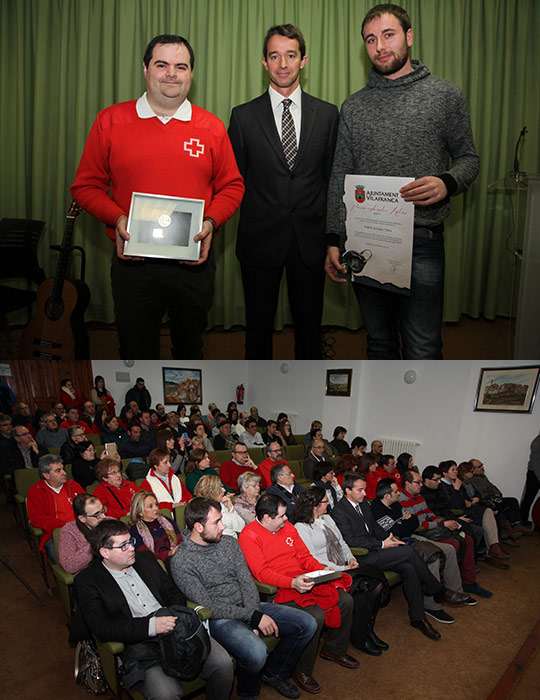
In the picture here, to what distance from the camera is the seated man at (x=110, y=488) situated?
355cm

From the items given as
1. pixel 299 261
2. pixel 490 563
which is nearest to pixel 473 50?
pixel 299 261

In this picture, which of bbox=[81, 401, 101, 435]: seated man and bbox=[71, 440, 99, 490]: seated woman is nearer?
bbox=[81, 401, 101, 435]: seated man

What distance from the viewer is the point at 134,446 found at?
3.78 m

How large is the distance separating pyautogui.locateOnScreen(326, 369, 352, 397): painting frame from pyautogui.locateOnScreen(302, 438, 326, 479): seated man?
0.67m

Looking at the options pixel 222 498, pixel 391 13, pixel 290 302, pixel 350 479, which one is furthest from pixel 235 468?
pixel 391 13

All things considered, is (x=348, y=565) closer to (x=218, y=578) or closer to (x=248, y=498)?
(x=248, y=498)

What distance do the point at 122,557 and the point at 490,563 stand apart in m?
3.51

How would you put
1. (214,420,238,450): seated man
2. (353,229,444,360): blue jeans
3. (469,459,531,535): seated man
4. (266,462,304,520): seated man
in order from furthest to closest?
(469,459,531,535): seated man, (214,420,238,450): seated man, (266,462,304,520): seated man, (353,229,444,360): blue jeans

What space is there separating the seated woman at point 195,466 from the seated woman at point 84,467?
26.5 inches

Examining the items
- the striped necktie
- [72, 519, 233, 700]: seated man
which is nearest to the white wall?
[72, 519, 233, 700]: seated man

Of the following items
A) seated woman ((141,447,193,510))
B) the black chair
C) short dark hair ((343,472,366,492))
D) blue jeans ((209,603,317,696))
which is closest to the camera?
the black chair

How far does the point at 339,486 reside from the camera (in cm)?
442

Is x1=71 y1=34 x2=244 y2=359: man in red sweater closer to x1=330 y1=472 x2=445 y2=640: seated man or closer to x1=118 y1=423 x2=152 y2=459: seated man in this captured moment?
x1=118 y1=423 x2=152 y2=459: seated man

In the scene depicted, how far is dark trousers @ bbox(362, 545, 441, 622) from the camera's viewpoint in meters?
3.59
